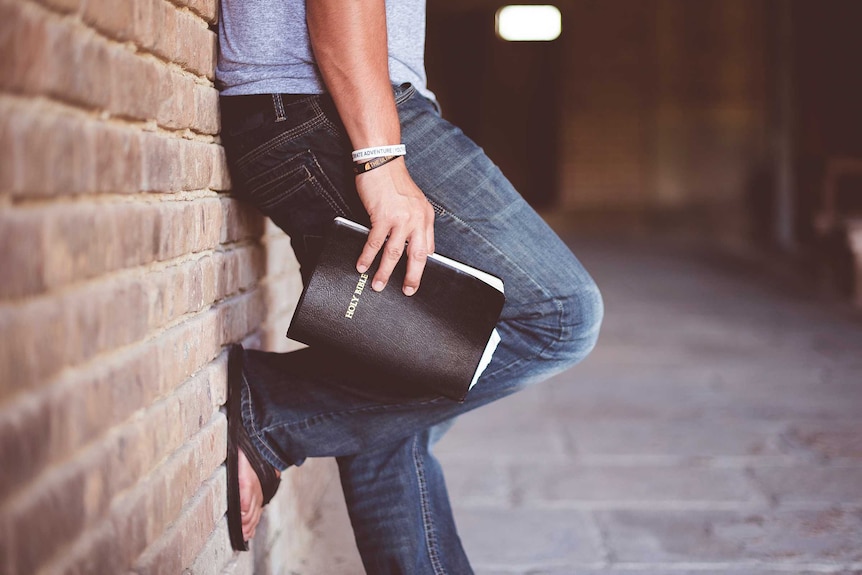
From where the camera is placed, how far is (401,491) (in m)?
1.50

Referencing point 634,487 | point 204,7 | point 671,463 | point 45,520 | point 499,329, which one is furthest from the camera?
point 671,463

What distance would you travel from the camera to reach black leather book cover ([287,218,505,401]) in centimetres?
124

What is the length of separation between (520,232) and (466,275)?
0.46 ft

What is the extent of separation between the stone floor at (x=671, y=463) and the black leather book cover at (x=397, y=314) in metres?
0.79

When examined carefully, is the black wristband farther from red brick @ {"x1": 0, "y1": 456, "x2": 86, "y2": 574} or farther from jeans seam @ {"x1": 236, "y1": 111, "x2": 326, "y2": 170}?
red brick @ {"x1": 0, "y1": 456, "x2": 86, "y2": 574}

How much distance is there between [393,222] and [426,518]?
1.87ft

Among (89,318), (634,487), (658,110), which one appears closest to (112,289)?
(89,318)

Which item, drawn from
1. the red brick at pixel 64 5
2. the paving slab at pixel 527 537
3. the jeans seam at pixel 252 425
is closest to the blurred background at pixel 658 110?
the paving slab at pixel 527 537

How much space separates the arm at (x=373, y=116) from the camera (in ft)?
3.87

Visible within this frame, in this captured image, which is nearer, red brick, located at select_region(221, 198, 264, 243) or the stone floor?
red brick, located at select_region(221, 198, 264, 243)

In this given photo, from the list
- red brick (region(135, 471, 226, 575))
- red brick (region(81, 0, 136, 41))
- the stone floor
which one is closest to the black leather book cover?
red brick (region(135, 471, 226, 575))

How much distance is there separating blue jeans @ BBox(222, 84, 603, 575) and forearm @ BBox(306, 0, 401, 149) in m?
0.07

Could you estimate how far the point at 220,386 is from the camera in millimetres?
1356

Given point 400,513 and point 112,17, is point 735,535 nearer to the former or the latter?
point 400,513
